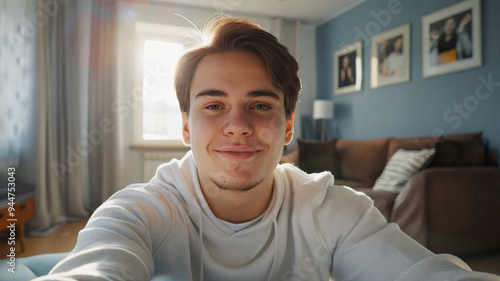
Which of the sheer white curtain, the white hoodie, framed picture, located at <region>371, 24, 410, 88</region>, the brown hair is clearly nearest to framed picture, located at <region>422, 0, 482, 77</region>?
framed picture, located at <region>371, 24, 410, 88</region>

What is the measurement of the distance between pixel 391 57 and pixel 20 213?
4.20m

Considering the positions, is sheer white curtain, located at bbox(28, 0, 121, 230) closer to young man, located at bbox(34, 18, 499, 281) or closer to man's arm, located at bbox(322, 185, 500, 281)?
young man, located at bbox(34, 18, 499, 281)

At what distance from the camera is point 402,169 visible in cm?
282

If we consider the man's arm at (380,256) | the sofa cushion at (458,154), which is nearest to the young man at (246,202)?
the man's arm at (380,256)

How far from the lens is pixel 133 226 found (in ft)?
2.27

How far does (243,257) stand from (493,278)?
0.56m

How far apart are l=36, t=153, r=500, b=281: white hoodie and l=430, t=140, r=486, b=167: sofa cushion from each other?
7.19ft

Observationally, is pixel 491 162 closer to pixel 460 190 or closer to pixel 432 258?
pixel 460 190

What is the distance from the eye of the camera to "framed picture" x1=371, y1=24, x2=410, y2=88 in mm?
3758

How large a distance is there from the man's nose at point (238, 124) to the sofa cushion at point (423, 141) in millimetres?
2626

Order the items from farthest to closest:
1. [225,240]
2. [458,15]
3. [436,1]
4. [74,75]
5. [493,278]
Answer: [74,75] < [436,1] < [458,15] < [225,240] < [493,278]

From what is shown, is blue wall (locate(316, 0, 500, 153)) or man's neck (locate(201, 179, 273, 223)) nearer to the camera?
man's neck (locate(201, 179, 273, 223))

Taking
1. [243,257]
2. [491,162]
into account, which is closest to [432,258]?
[243,257]

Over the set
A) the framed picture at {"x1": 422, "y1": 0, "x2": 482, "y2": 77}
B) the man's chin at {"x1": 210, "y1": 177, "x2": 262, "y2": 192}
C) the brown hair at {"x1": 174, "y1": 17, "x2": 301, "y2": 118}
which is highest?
the framed picture at {"x1": 422, "y1": 0, "x2": 482, "y2": 77}
